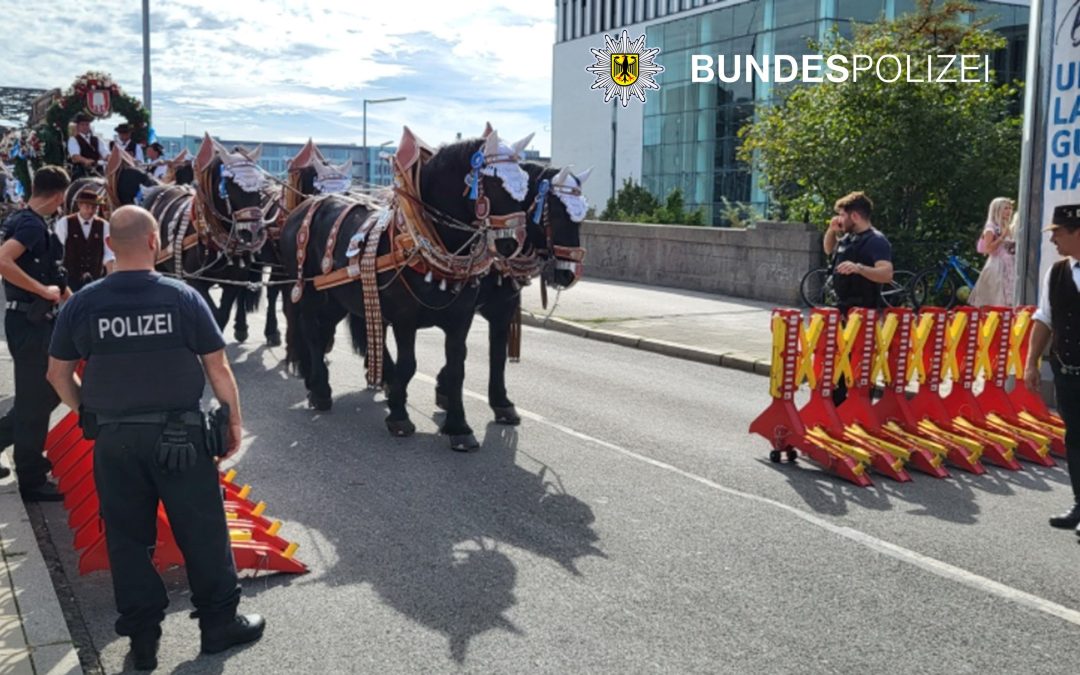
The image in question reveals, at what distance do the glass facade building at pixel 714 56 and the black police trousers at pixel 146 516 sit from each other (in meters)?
38.1

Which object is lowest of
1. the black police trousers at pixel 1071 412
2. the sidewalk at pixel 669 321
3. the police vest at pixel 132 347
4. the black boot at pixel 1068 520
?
the black boot at pixel 1068 520

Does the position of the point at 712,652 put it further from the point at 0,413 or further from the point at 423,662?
the point at 0,413

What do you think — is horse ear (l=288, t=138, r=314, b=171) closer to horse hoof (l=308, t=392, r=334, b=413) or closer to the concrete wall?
horse hoof (l=308, t=392, r=334, b=413)

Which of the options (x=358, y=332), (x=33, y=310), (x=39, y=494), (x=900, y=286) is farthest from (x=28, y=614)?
(x=900, y=286)

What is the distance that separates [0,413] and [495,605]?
6.00 meters

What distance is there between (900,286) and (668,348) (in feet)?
15.0

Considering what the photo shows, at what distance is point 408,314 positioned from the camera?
8.38 m

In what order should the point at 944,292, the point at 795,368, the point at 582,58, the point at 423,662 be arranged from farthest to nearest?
the point at 582,58 → the point at 944,292 → the point at 795,368 → the point at 423,662

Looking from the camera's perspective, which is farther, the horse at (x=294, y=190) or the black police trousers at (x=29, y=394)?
the horse at (x=294, y=190)

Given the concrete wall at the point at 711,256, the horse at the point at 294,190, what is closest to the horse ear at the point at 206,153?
the horse at the point at 294,190

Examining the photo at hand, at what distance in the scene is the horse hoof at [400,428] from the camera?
28.1 ft

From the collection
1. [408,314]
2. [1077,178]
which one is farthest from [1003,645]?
[1077,178]

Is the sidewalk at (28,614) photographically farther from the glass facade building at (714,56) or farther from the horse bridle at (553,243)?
the glass facade building at (714,56)

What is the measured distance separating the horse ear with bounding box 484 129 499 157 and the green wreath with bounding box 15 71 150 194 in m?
12.0
